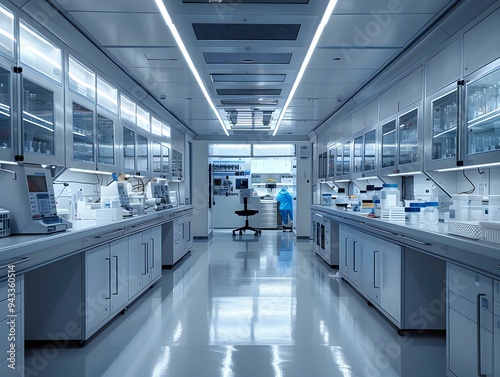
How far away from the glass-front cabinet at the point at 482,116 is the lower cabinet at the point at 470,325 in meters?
0.83

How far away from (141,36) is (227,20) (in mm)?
901

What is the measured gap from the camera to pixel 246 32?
3123 mm

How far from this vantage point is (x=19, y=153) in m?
2.50

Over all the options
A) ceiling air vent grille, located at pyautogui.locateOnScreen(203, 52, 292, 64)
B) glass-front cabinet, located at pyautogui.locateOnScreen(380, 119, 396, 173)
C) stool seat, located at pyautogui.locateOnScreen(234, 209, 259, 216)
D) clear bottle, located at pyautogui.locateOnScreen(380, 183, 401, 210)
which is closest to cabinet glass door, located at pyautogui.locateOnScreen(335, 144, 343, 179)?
glass-front cabinet, located at pyautogui.locateOnScreen(380, 119, 396, 173)

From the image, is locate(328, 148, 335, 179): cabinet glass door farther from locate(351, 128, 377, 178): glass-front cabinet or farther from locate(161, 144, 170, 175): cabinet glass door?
locate(161, 144, 170, 175): cabinet glass door

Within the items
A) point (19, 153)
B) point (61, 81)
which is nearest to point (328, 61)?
point (61, 81)

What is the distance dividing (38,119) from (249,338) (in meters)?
2.43

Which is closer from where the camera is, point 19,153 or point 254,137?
point 19,153

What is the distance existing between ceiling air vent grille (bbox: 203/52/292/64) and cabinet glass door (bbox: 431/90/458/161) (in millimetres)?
1465

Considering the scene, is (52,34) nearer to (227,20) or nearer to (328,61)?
(227,20)

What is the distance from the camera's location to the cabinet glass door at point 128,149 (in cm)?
455

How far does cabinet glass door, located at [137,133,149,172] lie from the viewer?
500cm

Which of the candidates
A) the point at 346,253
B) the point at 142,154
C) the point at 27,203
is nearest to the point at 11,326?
the point at 27,203

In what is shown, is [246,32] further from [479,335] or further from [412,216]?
[479,335]
